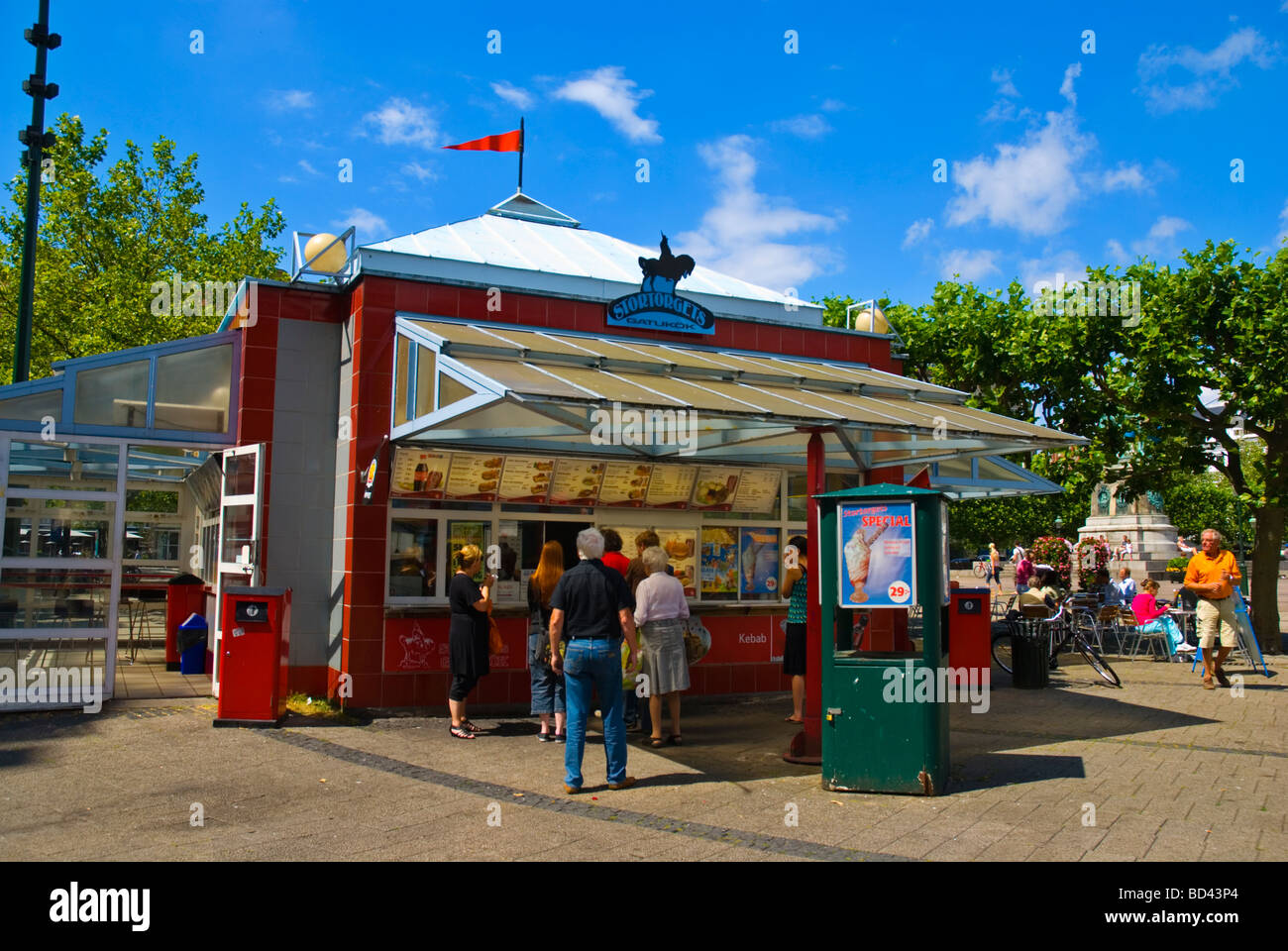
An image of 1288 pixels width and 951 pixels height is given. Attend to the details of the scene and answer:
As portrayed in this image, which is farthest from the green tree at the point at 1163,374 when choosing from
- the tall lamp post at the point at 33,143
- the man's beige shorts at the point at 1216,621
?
the tall lamp post at the point at 33,143

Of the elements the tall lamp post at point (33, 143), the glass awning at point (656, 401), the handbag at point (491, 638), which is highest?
the tall lamp post at point (33, 143)

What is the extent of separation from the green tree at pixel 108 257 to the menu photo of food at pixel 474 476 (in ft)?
42.1

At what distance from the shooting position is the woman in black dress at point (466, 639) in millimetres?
8078

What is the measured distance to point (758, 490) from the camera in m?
11.2

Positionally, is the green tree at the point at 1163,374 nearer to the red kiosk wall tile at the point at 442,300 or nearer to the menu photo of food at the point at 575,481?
the menu photo of food at the point at 575,481

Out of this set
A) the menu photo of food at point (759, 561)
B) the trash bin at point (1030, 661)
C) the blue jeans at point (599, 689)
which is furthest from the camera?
the trash bin at point (1030, 661)

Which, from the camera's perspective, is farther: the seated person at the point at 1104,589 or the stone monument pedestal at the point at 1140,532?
the stone monument pedestal at the point at 1140,532

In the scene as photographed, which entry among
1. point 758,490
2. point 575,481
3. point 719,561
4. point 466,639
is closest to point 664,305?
point 575,481

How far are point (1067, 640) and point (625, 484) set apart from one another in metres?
6.96

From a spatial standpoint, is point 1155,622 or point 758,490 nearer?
point 758,490

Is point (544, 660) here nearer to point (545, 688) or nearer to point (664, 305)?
point (545, 688)
